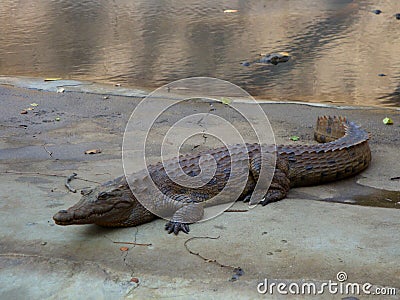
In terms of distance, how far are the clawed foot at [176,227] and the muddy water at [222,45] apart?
5.13 m

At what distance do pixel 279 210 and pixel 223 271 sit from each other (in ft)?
3.37

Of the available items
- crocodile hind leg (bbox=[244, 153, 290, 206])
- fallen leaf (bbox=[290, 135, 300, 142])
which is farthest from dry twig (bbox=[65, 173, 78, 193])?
fallen leaf (bbox=[290, 135, 300, 142])

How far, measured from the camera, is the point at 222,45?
41.5 feet

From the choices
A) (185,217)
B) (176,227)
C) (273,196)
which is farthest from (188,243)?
(273,196)

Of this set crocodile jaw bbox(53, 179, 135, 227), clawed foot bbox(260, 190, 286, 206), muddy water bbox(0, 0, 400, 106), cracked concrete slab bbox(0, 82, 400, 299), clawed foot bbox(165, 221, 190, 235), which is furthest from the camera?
muddy water bbox(0, 0, 400, 106)

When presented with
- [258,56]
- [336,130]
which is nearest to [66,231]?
[336,130]

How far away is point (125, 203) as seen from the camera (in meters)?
3.62

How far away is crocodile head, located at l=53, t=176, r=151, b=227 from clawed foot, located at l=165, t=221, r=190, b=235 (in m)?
0.20

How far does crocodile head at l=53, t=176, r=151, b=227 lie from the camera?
3359 millimetres

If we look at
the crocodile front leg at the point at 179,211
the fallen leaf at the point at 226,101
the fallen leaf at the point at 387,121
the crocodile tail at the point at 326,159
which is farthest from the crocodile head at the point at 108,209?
the fallen leaf at the point at 226,101

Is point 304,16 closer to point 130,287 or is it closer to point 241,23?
point 241,23

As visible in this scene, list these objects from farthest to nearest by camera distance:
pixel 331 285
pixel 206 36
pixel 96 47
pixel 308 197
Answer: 1. pixel 206 36
2. pixel 96 47
3. pixel 308 197
4. pixel 331 285

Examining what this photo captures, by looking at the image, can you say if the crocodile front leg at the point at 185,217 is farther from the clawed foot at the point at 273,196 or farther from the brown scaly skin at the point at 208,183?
the clawed foot at the point at 273,196

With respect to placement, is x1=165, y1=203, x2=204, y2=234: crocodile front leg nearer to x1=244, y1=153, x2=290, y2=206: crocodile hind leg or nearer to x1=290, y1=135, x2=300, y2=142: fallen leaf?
x1=244, y1=153, x2=290, y2=206: crocodile hind leg
